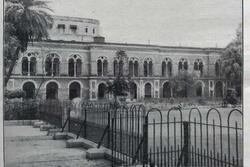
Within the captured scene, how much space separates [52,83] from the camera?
90.2 inches

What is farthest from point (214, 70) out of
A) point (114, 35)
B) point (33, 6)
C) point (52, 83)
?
point (33, 6)

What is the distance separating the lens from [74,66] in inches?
103

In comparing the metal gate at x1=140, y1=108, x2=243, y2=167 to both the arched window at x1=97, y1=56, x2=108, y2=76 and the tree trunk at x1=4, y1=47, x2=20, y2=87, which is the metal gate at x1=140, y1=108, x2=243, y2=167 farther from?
the tree trunk at x1=4, y1=47, x2=20, y2=87

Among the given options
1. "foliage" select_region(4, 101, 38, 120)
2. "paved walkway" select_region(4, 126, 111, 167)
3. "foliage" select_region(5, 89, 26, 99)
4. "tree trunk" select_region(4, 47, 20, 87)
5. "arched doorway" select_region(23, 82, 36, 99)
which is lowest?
"paved walkway" select_region(4, 126, 111, 167)

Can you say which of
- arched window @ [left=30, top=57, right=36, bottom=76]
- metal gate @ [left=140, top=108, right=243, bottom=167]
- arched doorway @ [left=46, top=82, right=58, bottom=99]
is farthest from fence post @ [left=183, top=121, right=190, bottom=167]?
arched window @ [left=30, top=57, right=36, bottom=76]

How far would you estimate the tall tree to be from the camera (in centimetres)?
216

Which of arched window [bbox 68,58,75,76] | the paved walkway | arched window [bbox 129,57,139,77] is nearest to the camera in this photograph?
the paved walkway

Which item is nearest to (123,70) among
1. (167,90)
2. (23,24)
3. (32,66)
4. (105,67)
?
(105,67)

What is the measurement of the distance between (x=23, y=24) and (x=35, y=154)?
2.44ft

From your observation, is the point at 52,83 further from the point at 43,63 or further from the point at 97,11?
the point at 97,11

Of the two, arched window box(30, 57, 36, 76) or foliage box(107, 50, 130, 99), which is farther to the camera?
foliage box(107, 50, 130, 99)

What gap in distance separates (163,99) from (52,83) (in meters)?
0.76

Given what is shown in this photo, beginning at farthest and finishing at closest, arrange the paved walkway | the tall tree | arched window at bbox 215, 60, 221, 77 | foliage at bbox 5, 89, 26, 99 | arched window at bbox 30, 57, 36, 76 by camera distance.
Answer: arched window at bbox 215, 60, 221, 77
the tall tree
arched window at bbox 30, 57, 36, 76
foliage at bbox 5, 89, 26, 99
the paved walkway

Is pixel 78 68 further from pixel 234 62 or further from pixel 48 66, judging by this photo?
pixel 234 62
